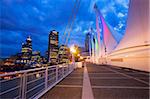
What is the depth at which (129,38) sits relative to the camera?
25766 millimetres

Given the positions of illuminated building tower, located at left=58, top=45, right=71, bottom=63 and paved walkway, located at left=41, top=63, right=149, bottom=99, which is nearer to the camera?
paved walkway, located at left=41, top=63, right=149, bottom=99

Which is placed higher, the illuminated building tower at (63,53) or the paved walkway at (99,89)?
the illuminated building tower at (63,53)

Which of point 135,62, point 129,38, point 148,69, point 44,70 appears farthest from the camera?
point 129,38

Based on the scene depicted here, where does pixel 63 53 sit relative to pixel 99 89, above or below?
above

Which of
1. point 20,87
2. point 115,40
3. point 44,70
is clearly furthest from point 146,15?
point 115,40

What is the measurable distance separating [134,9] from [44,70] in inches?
775

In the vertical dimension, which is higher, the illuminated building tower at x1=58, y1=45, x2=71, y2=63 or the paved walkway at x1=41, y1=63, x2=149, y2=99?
the illuminated building tower at x1=58, y1=45, x2=71, y2=63

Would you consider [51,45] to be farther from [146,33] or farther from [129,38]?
[146,33]

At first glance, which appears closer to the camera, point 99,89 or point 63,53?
point 99,89

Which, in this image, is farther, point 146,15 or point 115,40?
point 115,40

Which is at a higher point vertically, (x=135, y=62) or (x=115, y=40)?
(x=115, y=40)

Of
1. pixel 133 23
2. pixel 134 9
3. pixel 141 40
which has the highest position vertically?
pixel 134 9

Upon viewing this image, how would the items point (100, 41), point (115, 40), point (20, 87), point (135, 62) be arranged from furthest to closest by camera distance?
point (100, 41)
point (115, 40)
point (135, 62)
point (20, 87)

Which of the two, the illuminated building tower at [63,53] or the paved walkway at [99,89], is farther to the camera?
the illuminated building tower at [63,53]
